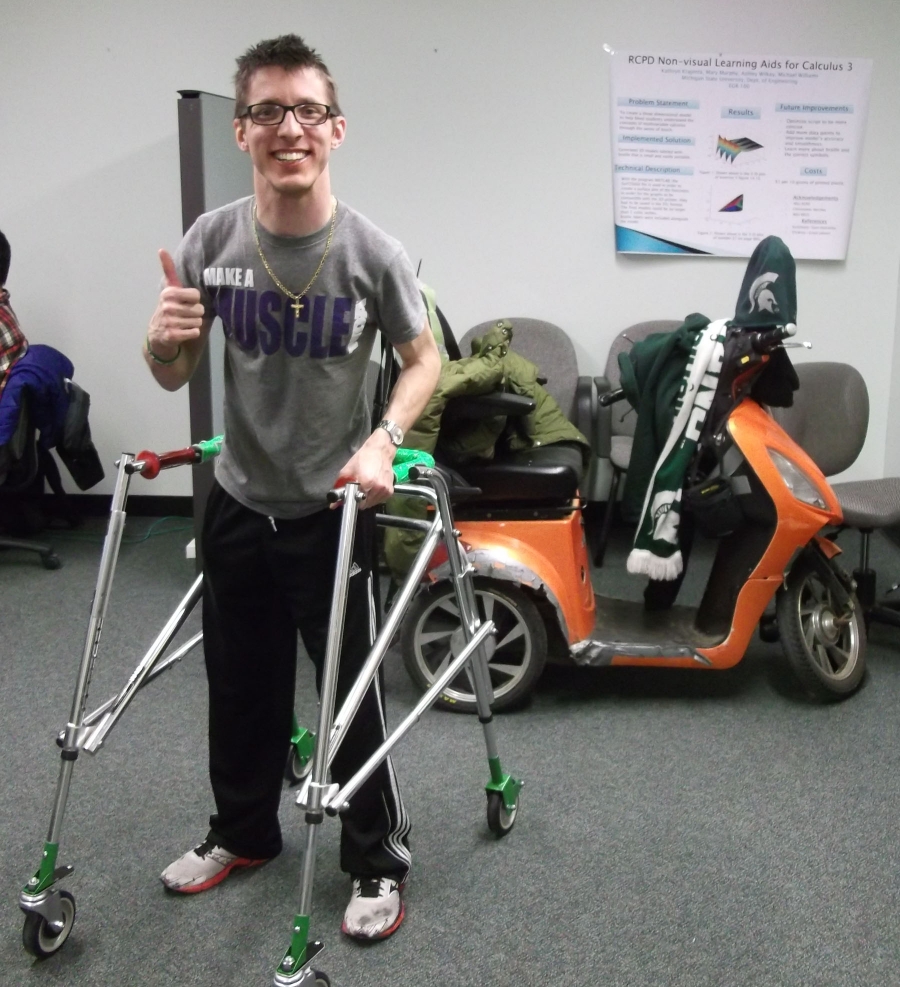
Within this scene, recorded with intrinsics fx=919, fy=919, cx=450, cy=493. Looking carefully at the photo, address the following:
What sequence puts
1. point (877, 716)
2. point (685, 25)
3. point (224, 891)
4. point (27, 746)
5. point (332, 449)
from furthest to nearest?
1. point (685, 25)
2. point (877, 716)
3. point (27, 746)
4. point (224, 891)
5. point (332, 449)

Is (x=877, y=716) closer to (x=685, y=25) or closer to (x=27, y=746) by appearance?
(x=27, y=746)

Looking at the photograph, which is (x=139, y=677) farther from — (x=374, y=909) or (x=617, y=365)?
(x=617, y=365)

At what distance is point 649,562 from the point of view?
2.43 metres

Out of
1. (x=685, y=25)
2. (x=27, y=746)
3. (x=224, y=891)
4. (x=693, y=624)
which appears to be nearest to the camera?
(x=224, y=891)

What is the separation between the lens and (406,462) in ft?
5.00

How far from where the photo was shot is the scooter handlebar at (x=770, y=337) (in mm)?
2242

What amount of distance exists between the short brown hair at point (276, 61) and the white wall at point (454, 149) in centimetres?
264

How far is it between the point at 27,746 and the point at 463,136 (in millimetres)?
2851

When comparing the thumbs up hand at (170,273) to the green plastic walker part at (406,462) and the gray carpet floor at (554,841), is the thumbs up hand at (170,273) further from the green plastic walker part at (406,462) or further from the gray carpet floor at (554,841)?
the gray carpet floor at (554,841)

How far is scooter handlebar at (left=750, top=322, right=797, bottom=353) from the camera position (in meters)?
2.24

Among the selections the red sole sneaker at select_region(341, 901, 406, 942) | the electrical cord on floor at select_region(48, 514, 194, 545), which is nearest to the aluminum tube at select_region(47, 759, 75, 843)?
the red sole sneaker at select_region(341, 901, 406, 942)

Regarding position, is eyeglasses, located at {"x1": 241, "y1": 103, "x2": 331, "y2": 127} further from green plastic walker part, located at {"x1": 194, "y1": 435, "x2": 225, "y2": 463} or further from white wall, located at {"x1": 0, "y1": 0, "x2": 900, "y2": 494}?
white wall, located at {"x1": 0, "y1": 0, "x2": 900, "y2": 494}

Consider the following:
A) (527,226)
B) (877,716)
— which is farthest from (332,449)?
(527,226)

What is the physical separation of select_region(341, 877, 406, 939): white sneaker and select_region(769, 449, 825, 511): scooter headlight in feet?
4.46
